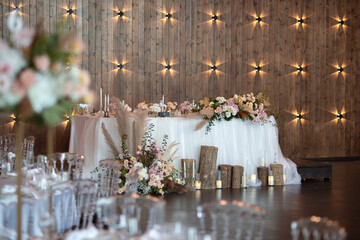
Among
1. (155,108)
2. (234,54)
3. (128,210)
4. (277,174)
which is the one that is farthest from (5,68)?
(234,54)

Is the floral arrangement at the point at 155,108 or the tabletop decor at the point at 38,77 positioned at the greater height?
the floral arrangement at the point at 155,108

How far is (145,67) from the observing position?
32.4ft

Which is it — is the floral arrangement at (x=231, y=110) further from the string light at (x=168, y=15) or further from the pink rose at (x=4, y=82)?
the pink rose at (x=4, y=82)

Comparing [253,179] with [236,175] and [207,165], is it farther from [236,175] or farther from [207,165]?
[207,165]

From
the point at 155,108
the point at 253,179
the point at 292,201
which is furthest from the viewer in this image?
the point at 253,179

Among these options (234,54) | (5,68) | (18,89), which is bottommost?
(18,89)

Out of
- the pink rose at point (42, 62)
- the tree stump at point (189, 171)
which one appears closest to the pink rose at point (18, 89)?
the pink rose at point (42, 62)

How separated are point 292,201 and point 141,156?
2009 millimetres

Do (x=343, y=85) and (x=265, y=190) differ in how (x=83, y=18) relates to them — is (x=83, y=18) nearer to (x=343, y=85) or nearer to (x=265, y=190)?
(x=265, y=190)

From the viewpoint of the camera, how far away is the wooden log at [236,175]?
7098mm

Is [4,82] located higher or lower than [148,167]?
higher

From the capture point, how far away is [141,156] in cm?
647

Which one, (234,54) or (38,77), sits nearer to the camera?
(38,77)

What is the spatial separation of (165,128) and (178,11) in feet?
12.8
